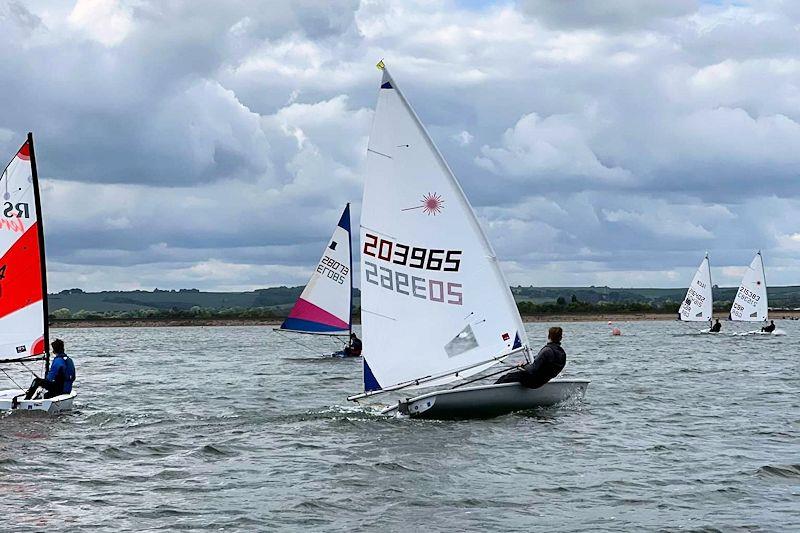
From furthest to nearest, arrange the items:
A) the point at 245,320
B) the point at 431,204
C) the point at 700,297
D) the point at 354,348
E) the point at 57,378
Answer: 1. the point at 245,320
2. the point at 700,297
3. the point at 354,348
4. the point at 57,378
5. the point at 431,204

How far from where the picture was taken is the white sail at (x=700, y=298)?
7794cm

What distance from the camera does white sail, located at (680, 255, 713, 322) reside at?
77938mm

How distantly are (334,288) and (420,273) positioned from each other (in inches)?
1004

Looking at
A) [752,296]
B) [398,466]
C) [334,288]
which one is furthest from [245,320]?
[398,466]

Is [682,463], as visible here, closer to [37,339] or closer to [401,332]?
[401,332]

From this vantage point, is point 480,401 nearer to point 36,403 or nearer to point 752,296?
point 36,403

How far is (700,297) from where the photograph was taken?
80.6 m

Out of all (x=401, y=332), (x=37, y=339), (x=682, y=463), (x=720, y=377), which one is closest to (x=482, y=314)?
(x=401, y=332)

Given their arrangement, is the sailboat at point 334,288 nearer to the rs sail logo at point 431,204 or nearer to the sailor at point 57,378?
the sailor at point 57,378

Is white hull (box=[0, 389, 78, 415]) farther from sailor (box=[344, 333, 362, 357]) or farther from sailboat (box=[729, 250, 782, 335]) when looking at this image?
sailboat (box=[729, 250, 782, 335])

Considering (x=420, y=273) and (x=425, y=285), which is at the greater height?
(x=420, y=273)

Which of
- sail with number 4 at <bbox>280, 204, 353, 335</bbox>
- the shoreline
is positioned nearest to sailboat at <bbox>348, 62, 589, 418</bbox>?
sail with number 4 at <bbox>280, 204, 353, 335</bbox>

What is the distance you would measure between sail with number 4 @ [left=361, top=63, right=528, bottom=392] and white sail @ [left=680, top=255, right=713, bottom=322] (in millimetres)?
59416

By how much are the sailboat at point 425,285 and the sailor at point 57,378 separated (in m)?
6.80
